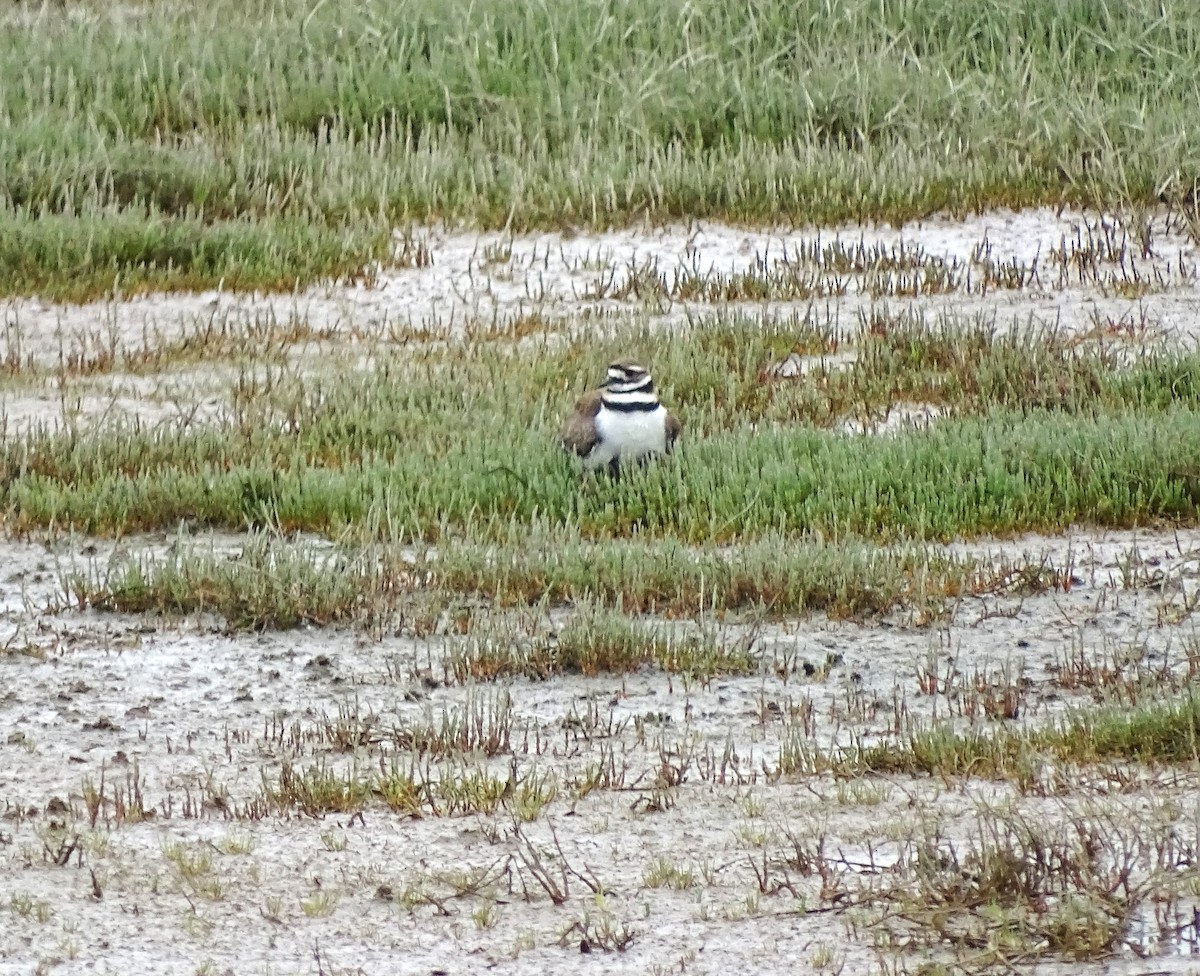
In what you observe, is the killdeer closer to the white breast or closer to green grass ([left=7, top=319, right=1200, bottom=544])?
the white breast

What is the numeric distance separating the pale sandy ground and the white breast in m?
1.67

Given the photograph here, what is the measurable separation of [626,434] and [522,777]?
10.7 feet

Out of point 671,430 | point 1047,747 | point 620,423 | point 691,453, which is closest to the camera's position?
point 1047,747

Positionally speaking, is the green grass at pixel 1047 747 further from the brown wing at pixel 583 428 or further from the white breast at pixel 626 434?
the brown wing at pixel 583 428

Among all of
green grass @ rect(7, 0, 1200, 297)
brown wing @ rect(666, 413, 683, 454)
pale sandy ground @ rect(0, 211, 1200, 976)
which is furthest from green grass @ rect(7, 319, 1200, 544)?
green grass @ rect(7, 0, 1200, 297)

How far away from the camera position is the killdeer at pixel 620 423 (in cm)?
937

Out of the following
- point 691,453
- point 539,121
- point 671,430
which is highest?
point 539,121

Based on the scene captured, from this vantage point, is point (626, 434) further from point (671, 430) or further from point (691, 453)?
point (691, 453)

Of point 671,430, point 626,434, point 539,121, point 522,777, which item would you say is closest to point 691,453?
point 671,430

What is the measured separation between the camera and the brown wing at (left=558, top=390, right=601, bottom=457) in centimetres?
953

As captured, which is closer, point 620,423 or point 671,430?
point 620,423

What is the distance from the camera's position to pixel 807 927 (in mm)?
5242

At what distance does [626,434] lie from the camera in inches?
371

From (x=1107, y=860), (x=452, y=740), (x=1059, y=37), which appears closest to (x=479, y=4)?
(x=1059, y=37)
